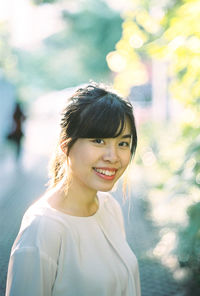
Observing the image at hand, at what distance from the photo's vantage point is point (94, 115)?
1713 millimetres

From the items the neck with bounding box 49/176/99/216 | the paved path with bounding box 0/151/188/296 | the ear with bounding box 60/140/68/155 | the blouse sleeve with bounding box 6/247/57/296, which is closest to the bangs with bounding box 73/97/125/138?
the ear with bounding box 60/140/68/155

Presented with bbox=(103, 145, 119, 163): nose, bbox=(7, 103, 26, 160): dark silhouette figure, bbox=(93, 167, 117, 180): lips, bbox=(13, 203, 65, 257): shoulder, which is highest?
bbox=(7, 103, 26, 160): dark silhouette figure

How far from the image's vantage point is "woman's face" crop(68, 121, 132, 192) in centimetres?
171

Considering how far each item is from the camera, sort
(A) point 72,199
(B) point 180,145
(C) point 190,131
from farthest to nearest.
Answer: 1. (B) point 180,145
2. (C) point 190,131
3. (A) point 72,199

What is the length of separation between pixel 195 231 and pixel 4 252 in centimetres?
395

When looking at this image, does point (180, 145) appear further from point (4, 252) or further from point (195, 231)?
point (4, 252)

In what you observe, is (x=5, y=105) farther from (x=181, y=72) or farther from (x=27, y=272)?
(x=27, y=272)

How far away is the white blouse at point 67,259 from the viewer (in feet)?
4.75

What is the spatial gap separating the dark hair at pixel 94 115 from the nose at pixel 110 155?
6 cm

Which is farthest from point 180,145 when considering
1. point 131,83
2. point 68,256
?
point 68,256

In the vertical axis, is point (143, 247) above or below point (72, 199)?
below

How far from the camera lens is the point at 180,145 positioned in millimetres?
2791

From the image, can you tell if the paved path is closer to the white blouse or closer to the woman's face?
the white blouse

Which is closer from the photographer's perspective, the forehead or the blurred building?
the forehead
